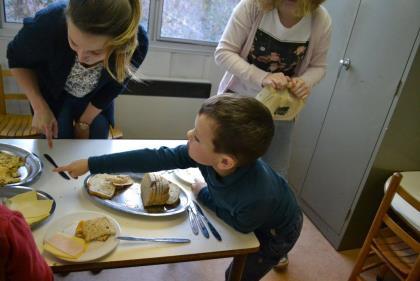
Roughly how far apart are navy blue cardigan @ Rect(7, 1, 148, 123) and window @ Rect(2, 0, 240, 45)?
133 centimetres

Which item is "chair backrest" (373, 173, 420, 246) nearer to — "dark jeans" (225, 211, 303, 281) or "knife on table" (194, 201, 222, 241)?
"dark jeans" (225, 211, 303, 281)

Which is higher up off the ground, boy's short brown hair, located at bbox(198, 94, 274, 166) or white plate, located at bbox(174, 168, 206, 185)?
boy's short brown hair, located at bbox(198, 94, 274, 166)

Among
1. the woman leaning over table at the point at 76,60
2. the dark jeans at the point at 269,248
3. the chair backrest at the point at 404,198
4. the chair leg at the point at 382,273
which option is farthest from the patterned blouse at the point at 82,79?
the chair leg at the point at 382,273

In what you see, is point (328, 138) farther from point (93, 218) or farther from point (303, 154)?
point (93, 218)

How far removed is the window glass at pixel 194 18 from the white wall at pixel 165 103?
0.50 ft

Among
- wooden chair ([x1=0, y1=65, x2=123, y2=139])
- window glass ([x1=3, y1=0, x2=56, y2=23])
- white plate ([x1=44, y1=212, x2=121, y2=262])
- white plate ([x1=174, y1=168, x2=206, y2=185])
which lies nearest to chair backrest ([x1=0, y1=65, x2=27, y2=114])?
wooden chair ([x1=0, y1=65, x2=123, y2=139])

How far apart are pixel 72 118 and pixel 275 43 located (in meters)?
0.88

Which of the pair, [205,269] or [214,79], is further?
[214,79]

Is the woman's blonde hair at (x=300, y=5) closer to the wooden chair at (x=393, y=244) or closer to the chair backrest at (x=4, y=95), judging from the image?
the wooden chair at (x=393, y=244)

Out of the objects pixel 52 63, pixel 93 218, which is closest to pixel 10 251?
pixel 93 218

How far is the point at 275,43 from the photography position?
145 cm

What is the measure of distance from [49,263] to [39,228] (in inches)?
5.0

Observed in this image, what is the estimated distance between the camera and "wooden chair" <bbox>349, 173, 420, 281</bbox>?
1436 millimetres

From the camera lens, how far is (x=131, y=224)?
0.97 meters
